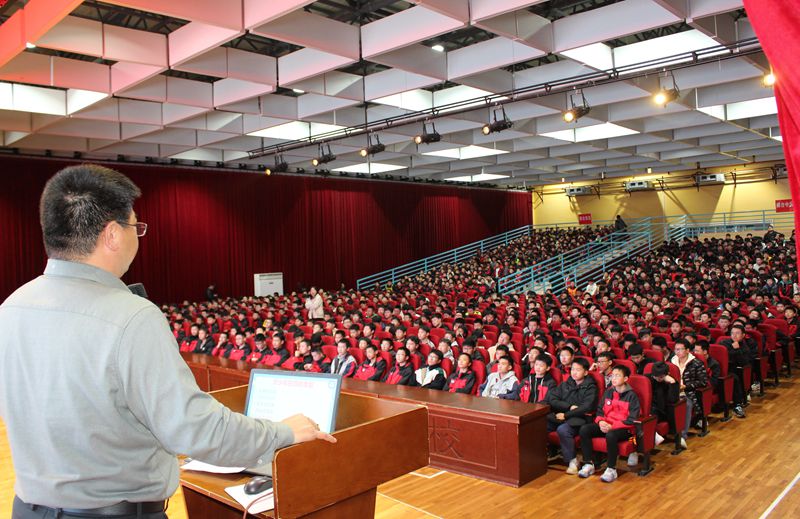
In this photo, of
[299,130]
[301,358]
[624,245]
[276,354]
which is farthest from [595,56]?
[624,245]

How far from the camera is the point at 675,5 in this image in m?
6.06

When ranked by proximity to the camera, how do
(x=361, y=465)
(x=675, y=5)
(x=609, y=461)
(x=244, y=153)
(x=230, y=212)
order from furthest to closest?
(x=230, y=212) < (x=244, y=153) < (x=675, y=5) < (x=609, y=461) < (x=361, y=465)

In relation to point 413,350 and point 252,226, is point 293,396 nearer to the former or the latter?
point 413,350

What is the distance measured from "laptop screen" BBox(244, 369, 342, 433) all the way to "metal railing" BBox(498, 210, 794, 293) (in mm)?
14517

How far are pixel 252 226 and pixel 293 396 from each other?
656 inches

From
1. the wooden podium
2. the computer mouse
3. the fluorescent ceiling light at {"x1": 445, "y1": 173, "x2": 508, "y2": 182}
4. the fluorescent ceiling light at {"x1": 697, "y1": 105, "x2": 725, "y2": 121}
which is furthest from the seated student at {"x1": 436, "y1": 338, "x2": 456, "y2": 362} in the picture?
the fluorescent ceiling light at {"x1": 445, "y1": 173, "x2": 508, "y2": 182}

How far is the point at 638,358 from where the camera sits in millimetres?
6562

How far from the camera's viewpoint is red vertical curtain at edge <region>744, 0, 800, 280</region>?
0.59m

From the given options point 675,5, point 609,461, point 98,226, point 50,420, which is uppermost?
point 675,5

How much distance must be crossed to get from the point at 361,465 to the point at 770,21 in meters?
1.59

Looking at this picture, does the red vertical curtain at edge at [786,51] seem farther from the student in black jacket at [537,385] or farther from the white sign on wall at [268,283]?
the white sign on wall at [268,283]

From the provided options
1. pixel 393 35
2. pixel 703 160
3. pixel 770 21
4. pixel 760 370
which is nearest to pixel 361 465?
pixel 770 21

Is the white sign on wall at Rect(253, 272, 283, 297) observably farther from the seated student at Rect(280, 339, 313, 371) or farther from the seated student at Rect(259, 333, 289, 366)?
the seated student at Rect(280, 339, 313, 371)

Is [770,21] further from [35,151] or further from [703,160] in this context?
[703,160]
